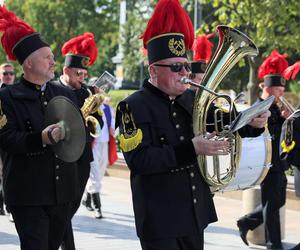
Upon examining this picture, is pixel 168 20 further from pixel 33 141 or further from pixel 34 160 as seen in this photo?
pixel 34 160

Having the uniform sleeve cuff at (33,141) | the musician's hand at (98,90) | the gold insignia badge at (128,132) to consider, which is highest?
the gold insignia badge at (128,132)

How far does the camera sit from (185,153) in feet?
14.0

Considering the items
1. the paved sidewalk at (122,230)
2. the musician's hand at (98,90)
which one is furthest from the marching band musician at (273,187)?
the musician's hand at (98,90)

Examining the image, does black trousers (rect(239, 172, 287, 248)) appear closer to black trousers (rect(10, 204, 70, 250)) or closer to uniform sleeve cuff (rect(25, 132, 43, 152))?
black trousers (rect(10, 204, 70, 250))

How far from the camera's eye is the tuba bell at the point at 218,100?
4.34 metres

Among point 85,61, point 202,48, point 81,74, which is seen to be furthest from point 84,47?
point 202,48

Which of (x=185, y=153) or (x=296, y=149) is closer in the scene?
(x=185, y=153)

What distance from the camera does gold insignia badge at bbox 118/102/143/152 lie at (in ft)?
14.2

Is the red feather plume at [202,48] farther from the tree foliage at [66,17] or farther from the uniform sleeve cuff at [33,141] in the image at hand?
the tree foliage at [66,17]

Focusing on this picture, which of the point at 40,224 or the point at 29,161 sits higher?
the point at 29,161

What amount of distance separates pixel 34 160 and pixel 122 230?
4160 millimetres

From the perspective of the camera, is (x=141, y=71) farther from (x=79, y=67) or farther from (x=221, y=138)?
(x=221, y=138)

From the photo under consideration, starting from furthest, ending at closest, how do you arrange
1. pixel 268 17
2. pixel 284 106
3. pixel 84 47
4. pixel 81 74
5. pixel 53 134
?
pixel 268 17
pixel 84 47
pixel 81 74
pixel 284 106
pixel 53 134

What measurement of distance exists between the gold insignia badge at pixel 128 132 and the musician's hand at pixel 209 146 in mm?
328
